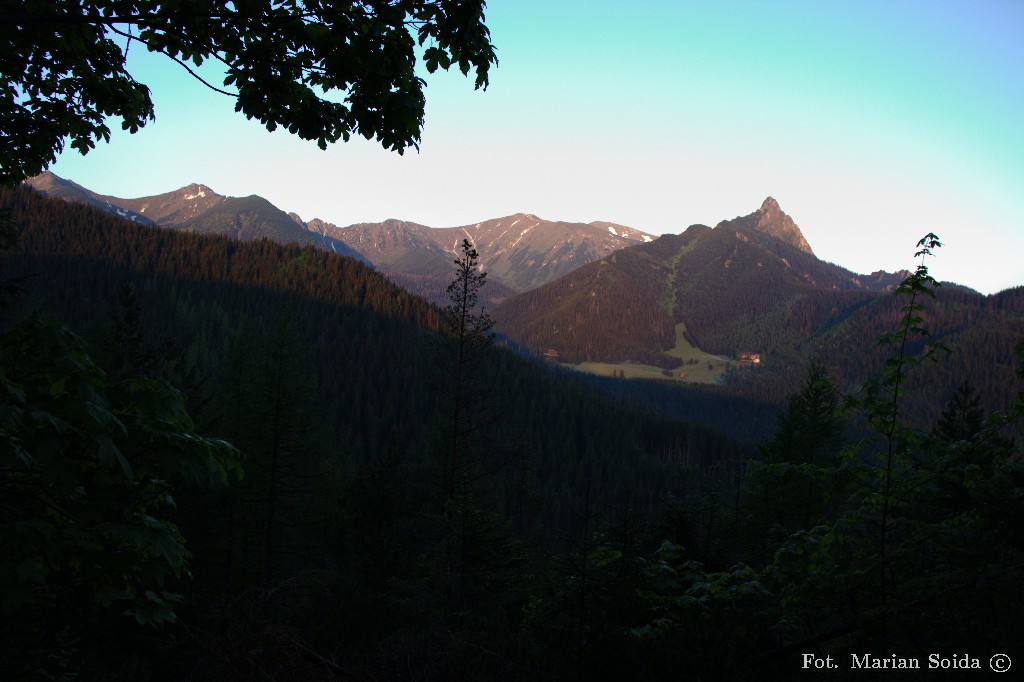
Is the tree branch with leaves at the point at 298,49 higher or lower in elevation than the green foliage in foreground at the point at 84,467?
higher

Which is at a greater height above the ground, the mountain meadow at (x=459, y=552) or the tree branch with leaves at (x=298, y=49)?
the tree branch with leaves at (x=298, y=49)

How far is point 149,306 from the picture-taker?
137625mm

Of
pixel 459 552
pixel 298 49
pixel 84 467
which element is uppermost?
pixel 298 49

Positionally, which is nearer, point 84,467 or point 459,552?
point 84,467

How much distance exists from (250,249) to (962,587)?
194 metres

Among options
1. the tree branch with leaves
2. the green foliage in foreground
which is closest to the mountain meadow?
the green foliage in foreground

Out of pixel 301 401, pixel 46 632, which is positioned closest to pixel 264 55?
pixel 46 632

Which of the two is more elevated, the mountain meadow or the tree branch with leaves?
the tree branch with leaves

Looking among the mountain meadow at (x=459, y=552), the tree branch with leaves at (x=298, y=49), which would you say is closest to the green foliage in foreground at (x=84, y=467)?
the mountain meadow at (x=459, y=552)

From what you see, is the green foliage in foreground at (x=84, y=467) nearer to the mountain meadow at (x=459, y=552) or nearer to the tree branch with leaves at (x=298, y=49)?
the mountain meadow at (x=459, y=552)

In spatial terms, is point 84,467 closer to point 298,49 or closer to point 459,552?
point 298,49

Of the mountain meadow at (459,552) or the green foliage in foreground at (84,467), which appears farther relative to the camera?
the mountain meadow at (459,552)

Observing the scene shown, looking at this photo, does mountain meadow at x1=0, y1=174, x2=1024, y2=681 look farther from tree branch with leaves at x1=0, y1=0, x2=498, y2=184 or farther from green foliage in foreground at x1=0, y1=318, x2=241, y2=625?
tree branch with leaves at x1=0, y1=0, x2=498, y2=184

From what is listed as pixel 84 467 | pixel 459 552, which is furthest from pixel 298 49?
pixel 459 552
